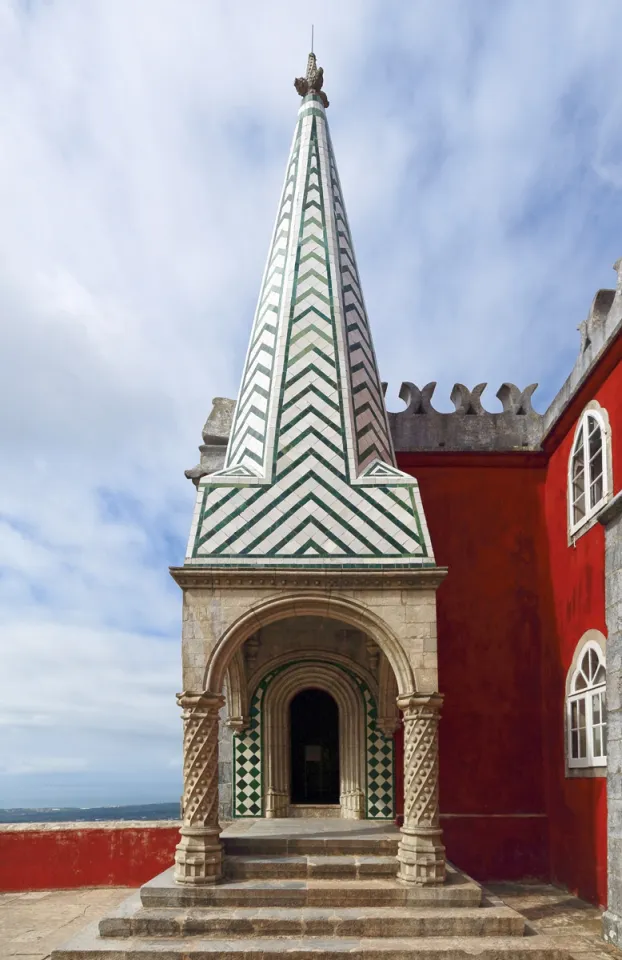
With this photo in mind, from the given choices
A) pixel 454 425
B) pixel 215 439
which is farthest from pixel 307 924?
pixel 454 425

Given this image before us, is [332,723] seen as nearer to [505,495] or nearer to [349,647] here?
[349,647]

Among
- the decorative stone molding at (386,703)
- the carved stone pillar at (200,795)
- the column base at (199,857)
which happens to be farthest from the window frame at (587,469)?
the column base at (199,857)

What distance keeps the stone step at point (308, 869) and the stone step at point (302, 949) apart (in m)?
0.91

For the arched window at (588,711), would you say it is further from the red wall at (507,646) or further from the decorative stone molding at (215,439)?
the decorative stone molding at (215,439)

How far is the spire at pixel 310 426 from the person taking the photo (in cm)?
869

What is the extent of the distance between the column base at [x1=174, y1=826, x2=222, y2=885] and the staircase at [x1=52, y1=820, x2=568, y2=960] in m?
0.11

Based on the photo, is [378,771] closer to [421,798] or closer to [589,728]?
[589,728]

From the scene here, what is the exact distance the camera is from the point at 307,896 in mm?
7492

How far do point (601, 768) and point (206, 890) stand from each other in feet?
14.2

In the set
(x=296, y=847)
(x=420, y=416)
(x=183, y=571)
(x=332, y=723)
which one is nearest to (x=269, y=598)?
(x=183, y=571)

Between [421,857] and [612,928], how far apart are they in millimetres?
1817

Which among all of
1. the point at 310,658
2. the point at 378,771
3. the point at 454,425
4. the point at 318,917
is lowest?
the point at 318,917

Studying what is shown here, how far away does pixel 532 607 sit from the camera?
11578 millimetres

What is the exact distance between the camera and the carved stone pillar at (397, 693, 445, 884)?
7.68 meters
